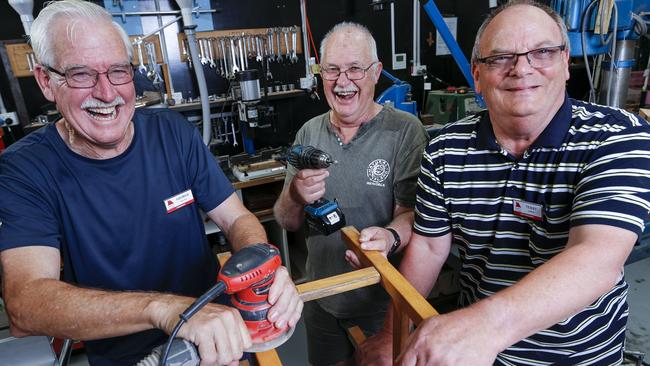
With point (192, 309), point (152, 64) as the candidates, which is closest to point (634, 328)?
point (192, 309)

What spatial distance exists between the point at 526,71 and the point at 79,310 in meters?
1.16

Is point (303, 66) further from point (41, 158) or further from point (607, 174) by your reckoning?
point (607, 174)

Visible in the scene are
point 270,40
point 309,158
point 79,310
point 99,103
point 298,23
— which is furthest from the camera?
point 298,23

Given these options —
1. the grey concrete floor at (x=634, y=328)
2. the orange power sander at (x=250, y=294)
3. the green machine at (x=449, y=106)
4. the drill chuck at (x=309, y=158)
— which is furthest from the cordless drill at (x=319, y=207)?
the green machine at (x=449, y=106)

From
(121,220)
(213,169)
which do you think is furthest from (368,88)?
(121,220)

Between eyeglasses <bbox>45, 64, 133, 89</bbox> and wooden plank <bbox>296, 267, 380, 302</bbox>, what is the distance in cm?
73

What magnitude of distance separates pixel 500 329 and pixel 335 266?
2.80ft

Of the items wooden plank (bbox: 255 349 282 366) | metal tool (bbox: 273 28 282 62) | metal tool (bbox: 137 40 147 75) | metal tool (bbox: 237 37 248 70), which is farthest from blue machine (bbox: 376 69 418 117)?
wooden plank (bbox: 255 349 282 366)

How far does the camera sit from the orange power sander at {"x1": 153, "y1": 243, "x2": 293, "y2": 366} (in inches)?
27.9

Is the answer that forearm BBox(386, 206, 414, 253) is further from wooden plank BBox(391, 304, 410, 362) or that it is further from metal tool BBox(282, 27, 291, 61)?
metal tool BBox(282, 27, 291, 61)

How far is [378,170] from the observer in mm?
1424

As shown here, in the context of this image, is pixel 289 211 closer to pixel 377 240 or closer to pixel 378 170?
pixel 378 170

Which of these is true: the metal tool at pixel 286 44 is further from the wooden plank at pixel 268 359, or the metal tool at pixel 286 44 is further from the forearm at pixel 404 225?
the wooden plank at pixel 268 359

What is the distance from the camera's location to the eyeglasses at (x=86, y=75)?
100cm
